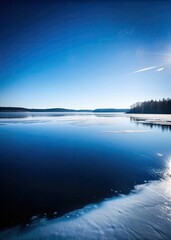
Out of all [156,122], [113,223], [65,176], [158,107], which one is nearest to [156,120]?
[156,122]

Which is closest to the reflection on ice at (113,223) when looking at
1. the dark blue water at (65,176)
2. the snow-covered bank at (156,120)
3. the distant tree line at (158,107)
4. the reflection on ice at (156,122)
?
the dark blue water at (65,176)

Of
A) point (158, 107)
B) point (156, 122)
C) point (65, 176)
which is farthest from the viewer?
point (158, 107)

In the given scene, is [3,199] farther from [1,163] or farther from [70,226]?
[1,163]

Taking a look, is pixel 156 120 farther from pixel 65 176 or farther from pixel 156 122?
pixel 65 176

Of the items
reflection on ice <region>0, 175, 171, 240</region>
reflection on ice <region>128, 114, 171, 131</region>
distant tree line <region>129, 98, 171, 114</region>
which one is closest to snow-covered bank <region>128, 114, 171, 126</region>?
reflection on ice <region>128, 114, 171, 131</region>

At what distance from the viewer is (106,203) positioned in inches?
213

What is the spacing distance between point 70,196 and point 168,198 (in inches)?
124

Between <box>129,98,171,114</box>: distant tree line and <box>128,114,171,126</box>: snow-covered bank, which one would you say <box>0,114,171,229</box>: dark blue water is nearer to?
<box>128,114,171,126</box>: snow-covered bank

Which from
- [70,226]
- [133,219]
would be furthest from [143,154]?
[70,226]

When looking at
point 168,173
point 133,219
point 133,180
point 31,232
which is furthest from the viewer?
point 168,173

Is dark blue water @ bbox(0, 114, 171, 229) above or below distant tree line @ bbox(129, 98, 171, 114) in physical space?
below

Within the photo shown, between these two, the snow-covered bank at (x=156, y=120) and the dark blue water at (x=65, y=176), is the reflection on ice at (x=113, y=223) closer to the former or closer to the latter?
the dark blue water at (x=65, y=176)

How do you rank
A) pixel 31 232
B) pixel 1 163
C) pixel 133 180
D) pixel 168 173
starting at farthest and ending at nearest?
pixel 1 163 < pixel 168 173 < pixel 133 180 < pixel 31 232

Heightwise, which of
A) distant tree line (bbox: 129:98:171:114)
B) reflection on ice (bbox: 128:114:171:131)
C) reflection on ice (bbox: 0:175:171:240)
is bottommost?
reflection on ice (bbox: 0:175:171:240)
